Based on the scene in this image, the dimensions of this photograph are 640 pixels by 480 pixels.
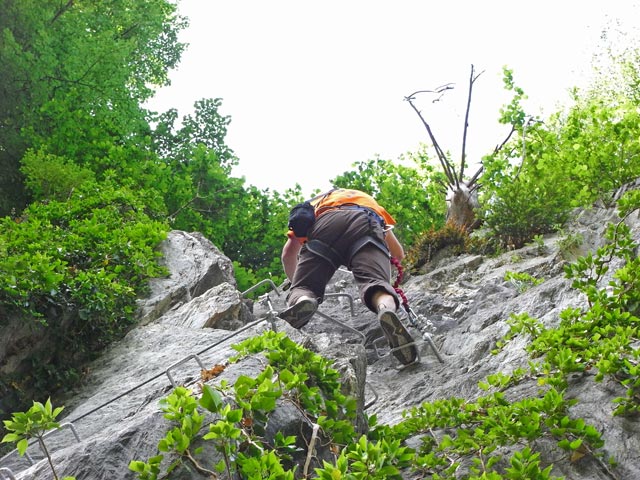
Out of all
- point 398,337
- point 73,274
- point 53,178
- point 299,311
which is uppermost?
point 53,178

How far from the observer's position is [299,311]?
6.62 meters

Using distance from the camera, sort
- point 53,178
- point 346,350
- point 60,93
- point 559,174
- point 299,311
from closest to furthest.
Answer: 1. point 346,350
2. point 299,311
3. point 559,174
4. point 53,178
5. point 60,93

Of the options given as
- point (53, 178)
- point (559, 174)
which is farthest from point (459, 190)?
point (53, 178)

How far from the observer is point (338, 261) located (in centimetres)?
721

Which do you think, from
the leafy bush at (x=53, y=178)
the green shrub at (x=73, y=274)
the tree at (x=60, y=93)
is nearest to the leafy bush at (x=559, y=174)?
the green shrub at (x=73, y=274)

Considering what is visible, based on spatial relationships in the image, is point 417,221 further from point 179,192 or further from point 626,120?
point 626,120

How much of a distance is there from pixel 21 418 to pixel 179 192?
12.2 metres

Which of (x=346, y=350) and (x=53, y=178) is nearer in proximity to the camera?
(x=346, y=350)

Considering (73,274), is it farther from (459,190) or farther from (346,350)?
(459,190)

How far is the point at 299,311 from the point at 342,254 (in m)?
0.82

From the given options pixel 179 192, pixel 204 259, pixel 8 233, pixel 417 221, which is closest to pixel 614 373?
pixel 204 259

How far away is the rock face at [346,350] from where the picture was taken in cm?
417

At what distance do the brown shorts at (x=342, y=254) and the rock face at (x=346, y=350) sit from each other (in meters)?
0.31

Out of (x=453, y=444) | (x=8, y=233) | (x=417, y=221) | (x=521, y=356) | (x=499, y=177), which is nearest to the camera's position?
(x=453, y=444)
